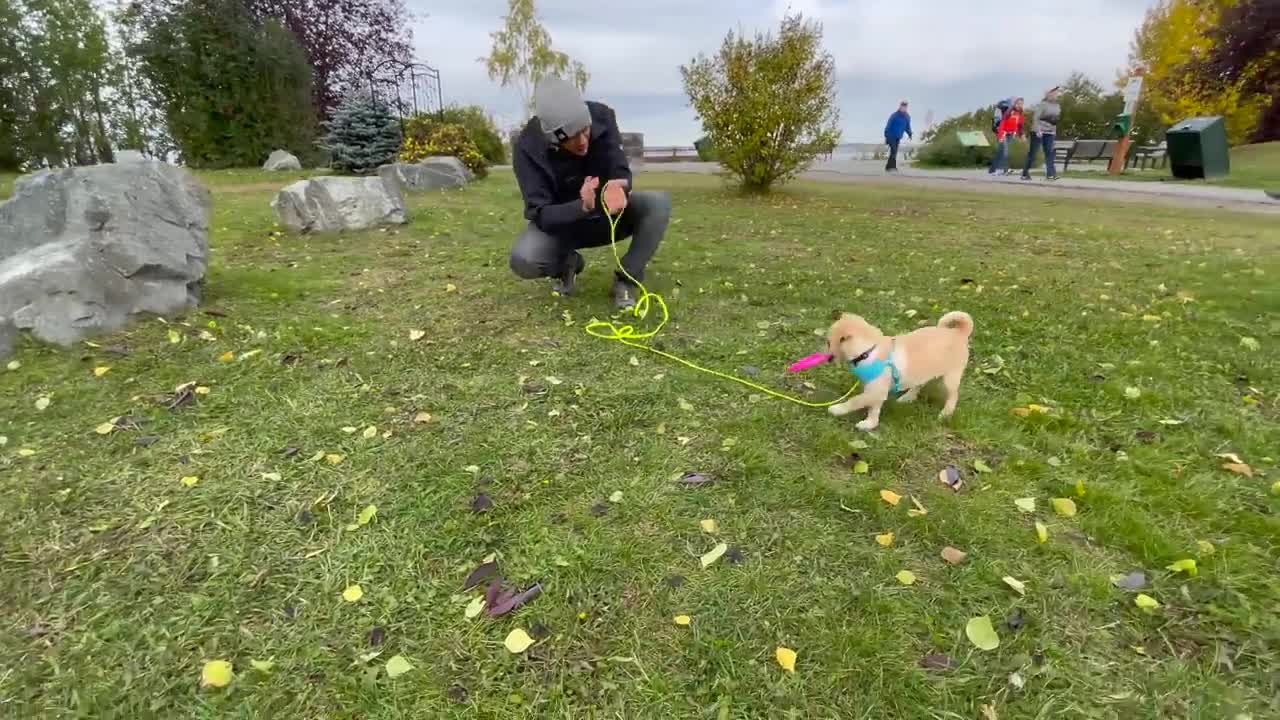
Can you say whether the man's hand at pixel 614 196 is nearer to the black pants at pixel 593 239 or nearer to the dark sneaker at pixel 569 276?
the black pants at pixel 593 239

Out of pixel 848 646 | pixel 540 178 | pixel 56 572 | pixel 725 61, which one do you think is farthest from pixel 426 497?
pixel 725 61

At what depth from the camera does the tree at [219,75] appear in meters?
14.6

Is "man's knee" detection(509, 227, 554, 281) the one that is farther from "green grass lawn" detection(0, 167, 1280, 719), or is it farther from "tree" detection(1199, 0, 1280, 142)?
"tree" detection(1199, 0, 1280, 142)

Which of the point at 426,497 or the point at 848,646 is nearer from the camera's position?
the point at 848,646

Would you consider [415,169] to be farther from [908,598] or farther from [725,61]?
[908,598]

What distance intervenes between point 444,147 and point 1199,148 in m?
16.8

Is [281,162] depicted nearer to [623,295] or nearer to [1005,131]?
[623,295]

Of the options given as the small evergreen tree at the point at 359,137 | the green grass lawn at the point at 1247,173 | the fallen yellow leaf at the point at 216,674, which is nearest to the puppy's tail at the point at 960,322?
the fallen yellow leaf at the point at 216,674

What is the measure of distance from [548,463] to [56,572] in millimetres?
1684

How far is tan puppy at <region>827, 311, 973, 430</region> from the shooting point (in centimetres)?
279

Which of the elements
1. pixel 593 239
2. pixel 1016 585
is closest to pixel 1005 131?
pixel 593 239

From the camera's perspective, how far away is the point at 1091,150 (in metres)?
19.4

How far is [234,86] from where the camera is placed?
15.3m

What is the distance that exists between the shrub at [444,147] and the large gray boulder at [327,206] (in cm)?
673
